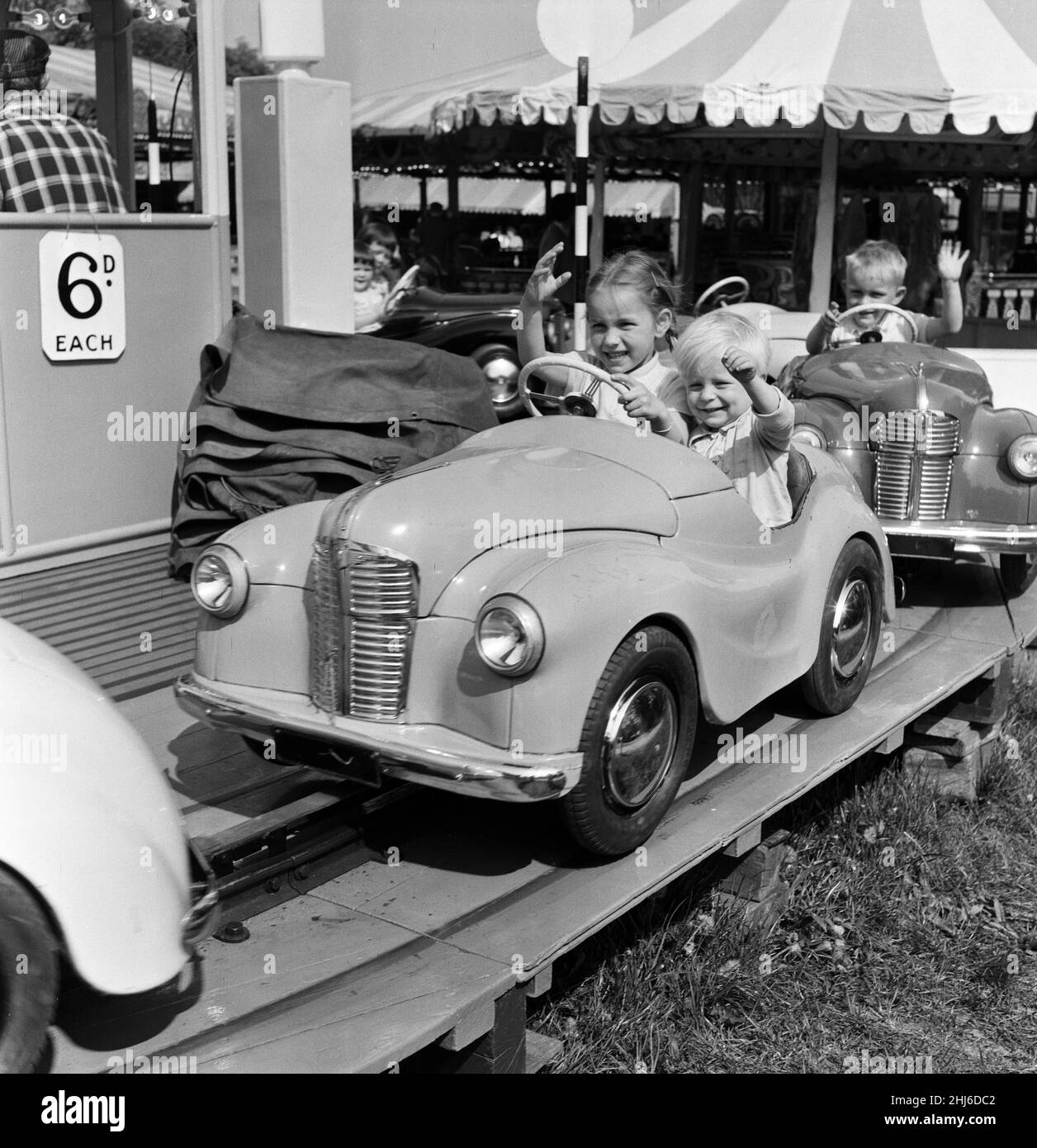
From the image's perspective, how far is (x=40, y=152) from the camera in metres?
5.34

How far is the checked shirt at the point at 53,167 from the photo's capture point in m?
5.27

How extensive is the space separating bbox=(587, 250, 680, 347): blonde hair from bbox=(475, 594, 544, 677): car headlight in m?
1.57

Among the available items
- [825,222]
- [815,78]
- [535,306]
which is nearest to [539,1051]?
[535,306]

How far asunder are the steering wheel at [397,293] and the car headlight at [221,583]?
7452mm

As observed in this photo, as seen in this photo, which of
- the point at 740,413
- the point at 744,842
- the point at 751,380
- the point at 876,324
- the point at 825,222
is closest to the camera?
the point at 744,842

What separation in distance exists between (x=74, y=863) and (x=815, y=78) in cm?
906

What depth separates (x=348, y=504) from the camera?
3.19 meters

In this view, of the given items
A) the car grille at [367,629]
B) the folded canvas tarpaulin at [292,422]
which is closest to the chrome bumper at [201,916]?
the car grille at [367,629]

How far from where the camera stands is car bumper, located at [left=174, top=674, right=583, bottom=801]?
2875 millimetres

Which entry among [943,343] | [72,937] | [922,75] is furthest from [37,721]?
[943,343]

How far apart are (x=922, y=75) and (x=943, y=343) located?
2.31 metres

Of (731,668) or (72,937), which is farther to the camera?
(731,668)

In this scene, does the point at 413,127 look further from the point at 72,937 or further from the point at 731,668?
the point at 72,937

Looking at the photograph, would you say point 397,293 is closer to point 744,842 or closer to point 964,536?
point 964,536
